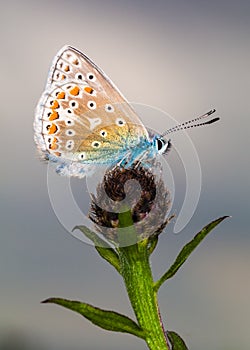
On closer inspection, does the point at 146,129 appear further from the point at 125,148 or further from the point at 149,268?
the point at 149,268

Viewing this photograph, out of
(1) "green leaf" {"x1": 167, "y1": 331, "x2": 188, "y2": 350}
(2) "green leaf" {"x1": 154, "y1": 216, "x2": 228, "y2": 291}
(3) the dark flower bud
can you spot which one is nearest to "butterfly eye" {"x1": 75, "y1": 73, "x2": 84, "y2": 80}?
(3) the dark flower bud

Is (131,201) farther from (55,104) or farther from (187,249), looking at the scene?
(55,104)

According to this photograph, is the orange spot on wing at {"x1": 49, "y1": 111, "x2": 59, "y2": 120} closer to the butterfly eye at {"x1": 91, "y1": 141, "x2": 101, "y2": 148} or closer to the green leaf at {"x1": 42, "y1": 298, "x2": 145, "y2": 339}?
the butterfly eye at {"x1": 91, "y1": 141, "x2": 101, "y2": 148}

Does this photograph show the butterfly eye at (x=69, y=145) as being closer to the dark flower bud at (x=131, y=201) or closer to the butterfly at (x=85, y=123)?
the butterfly at (x=85, y=123)

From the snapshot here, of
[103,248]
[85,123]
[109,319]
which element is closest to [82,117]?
[85,123]

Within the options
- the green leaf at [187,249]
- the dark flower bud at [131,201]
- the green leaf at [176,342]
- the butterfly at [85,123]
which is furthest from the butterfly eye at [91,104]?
the green leaf at [176,342]

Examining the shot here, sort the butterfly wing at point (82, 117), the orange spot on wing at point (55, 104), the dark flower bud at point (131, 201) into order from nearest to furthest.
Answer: the dark flower bud at point (131, 201)
the butterfly wing at point (82, 117)
the orange spot on wing at point (55, 104)

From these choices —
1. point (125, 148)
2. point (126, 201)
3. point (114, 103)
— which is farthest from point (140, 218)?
point (114, 103)

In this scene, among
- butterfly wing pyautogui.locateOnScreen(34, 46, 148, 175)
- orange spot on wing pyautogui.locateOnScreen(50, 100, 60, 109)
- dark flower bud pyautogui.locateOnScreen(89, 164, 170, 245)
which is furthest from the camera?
orange spot on wing pyautogui.locateOnScreen(50, 100, 60, 109)
